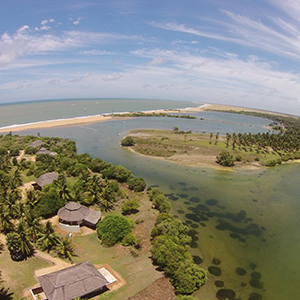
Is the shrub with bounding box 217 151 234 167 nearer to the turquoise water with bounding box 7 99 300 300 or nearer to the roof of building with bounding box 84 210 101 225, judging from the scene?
the turquoise water with bounding box 7 99 300 300

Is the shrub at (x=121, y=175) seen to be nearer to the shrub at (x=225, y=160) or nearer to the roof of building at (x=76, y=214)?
the roof of building at (x=76, y=214)

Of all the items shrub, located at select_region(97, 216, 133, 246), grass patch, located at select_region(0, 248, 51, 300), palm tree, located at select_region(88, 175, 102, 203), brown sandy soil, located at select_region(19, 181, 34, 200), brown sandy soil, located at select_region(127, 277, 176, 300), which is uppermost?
palm tree, located at select_region(88, 175, 102, 203)

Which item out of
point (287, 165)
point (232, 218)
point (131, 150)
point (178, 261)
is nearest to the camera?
point (178, 261)

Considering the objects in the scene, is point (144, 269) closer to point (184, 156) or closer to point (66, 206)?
point (66, 206)

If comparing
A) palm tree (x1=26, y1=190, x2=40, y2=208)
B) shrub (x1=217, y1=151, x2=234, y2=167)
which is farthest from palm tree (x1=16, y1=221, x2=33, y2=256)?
shrub (x1=217, y1=151, x2=234, y2=167)

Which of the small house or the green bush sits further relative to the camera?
the green bush

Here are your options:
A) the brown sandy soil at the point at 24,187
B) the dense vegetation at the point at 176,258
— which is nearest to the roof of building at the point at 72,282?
the dense vegetation at the point at 176,258

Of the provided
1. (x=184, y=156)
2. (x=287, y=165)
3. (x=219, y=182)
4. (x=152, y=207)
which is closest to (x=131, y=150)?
(x=184, y=156)
